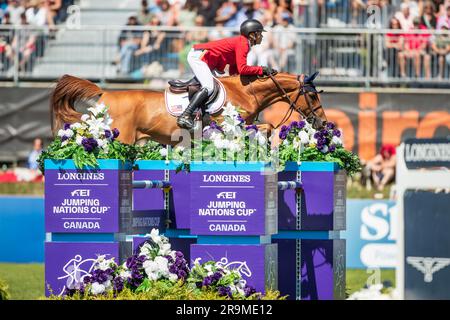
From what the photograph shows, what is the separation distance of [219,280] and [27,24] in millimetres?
13962

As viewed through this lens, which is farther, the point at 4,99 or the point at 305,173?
the point at 4,99

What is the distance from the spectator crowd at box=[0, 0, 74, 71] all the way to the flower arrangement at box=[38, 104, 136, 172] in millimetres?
10712

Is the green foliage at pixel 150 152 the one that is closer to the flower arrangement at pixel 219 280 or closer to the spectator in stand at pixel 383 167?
the flower arrangement at pixel 219 280

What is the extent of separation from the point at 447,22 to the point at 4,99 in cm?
812

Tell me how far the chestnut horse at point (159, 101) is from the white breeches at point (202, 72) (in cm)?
38

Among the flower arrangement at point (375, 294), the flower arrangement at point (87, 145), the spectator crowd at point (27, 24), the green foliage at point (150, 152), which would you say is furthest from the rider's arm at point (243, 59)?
the spectator crowd at point (27, 24)

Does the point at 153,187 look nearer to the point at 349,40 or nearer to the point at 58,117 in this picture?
the point at 58,117

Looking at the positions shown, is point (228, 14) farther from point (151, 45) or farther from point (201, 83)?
point (201, 83)

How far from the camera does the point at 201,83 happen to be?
1317 cm

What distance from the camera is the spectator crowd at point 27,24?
766 inches

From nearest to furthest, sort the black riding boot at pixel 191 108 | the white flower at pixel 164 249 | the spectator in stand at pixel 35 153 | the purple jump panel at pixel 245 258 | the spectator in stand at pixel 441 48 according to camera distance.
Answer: the white flower at pixel 164 249, the purple jump panel at pixel 245 258, the black riding boot at pixel 191 108, the spectator in stand at pixel 441 48, the spectator in stand at pixel 35 153

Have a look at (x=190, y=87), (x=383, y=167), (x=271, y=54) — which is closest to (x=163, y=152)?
(x=190, y=87)

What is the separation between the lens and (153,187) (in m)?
9.66

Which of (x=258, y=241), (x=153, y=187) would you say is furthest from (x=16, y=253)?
(x=258, y=241)
